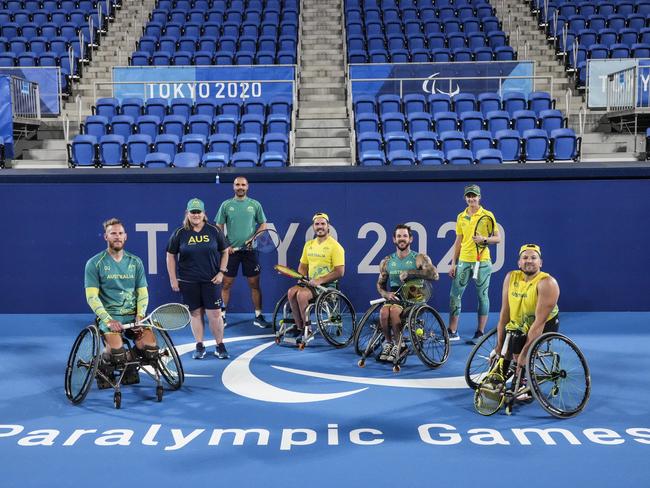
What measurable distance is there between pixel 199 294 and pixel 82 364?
5.86 ft

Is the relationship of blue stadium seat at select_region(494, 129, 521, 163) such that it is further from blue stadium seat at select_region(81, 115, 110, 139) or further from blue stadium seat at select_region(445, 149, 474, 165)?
blue stadium seat at select_region(81, 115, 110, 139)

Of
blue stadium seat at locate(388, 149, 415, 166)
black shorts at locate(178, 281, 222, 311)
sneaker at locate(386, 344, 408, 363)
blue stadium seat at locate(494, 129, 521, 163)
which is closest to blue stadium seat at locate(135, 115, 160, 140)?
blue stadium seat at locate(388, 149, 415, 166)

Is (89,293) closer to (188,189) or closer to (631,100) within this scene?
(188,189)

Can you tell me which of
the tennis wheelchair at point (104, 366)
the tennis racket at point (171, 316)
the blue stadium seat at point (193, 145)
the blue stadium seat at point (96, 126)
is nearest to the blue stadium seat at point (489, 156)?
the blue stadium seat at point (193, 145)

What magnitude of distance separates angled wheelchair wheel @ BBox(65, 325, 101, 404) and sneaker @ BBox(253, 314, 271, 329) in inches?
125

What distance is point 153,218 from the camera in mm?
10523

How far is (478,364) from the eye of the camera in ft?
26.6

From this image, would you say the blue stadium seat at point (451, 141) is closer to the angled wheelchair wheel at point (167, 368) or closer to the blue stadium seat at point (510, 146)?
the blue stadium seat at point (510, 146)

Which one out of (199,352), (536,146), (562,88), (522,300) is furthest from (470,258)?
(562,88)

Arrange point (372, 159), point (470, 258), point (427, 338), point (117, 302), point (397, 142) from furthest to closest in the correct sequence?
point (397, 142)
point (372, 159)
point (470, 258)
point (427, 338)
point (117, 302)

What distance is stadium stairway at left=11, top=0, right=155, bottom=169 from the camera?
14.7 metres

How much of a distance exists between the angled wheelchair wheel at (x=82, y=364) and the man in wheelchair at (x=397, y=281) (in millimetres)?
3019

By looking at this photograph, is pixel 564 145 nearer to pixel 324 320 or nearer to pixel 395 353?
pixel 324 320

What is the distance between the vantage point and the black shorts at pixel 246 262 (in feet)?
32.7
